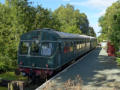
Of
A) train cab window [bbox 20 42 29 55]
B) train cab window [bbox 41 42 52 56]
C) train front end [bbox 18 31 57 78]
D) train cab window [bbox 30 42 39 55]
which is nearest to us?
train front end [bbox 18 31 57 78]

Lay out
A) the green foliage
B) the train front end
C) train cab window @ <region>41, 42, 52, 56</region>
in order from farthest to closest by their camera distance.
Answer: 1. the green foliage
2. train cab window @ <region>41, 42, 52, 56</region>
3. the train front end

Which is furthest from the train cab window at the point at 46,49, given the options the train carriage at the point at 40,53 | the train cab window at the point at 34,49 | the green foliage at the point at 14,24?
the green foliage at the point at 14,24

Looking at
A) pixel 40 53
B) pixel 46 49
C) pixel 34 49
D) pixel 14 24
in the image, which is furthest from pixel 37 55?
pixel 14 24

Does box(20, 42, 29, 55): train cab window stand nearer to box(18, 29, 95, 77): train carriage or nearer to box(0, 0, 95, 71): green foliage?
box(18, 29, 95, 77): train carriage

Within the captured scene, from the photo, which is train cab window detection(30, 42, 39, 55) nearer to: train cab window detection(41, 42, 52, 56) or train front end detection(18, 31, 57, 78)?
train front end detection(18, 31, 57, 78)

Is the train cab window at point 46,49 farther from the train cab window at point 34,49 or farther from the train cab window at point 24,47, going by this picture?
the train cab window at point 24,47

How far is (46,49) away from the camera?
10836mm

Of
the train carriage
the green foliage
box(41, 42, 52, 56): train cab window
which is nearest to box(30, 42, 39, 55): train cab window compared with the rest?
the train carriage

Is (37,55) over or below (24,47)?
below

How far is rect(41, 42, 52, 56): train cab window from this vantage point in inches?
423

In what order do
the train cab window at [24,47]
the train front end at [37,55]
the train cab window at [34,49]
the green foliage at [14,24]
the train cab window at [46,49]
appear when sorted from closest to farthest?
the train front end at [37,55]
the train cab window at [46,49]
the train cab window at [34,49]
the train cab window at [24,47]
the green foliage at [14,24]

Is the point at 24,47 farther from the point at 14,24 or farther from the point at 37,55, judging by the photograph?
the point at 14,24

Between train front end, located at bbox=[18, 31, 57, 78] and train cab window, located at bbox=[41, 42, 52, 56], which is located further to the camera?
train cab window, located at bbox=[41, 42, 52, 56]

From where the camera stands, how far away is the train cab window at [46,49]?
10750 mm
